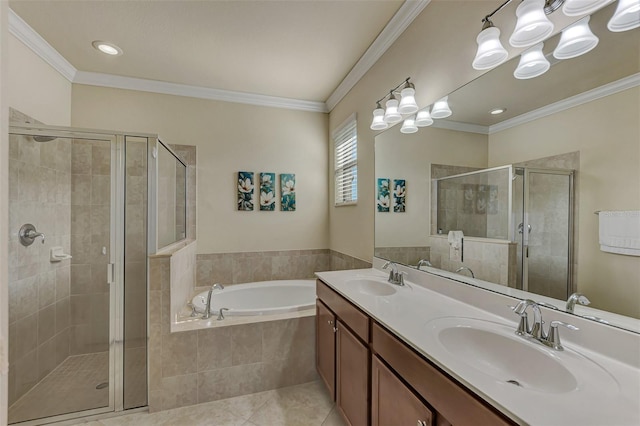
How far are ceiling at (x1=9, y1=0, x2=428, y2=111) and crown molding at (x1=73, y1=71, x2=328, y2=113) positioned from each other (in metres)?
0.07

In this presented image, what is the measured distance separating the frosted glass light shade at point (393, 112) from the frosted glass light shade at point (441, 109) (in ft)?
1.04

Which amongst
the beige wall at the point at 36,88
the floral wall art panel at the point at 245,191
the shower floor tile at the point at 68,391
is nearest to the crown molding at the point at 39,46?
the beige wall at the point at 36,88

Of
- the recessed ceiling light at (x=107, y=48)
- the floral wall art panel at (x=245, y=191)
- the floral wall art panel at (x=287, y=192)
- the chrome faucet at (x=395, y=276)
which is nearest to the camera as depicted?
the chrome faucet at (x=395, y=276)

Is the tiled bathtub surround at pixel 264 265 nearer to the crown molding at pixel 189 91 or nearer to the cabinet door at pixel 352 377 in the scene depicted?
the cabinet door at pixel 352 377

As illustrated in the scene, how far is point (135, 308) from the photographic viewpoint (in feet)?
6.32

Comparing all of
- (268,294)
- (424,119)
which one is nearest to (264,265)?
(268,294)

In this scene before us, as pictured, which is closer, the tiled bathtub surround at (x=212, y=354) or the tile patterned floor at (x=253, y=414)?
the tile patterned floor at (x=253, y=414)

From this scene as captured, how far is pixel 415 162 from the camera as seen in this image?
1832 mm

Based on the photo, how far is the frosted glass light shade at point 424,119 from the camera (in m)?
1.68

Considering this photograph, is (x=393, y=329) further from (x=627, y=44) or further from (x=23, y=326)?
(x=23, y=326)

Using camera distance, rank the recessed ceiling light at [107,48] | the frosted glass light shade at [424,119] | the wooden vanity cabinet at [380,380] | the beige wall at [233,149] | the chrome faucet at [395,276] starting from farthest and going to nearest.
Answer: the beige wall at [233,149] < the recessed ceiling light at [107,48] < the chrome faucet at [395,276] < the frosted glass light shade at [424,119] < the wooden vanity cabinet at [380,380]

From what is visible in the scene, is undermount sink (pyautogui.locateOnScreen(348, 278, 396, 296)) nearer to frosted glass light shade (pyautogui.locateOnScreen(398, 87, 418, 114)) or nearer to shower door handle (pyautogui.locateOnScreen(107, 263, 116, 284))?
frosted glass light shade (pyautogui.locateOnScreen(398, 87, 418, 114))

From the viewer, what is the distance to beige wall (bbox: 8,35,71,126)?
6.53 ft

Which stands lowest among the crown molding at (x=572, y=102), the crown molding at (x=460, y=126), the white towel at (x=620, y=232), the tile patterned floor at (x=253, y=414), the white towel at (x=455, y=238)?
the tile patterned floor at (x=253, y=414)
